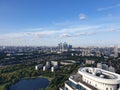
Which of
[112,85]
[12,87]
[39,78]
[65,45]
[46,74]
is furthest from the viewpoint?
[65,45]

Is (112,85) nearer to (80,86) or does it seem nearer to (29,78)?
(80,86)

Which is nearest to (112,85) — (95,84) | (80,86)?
(95,84)

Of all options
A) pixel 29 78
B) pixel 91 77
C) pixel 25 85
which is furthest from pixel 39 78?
pixel 91 77

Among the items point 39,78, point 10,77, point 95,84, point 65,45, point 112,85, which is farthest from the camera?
point 65,45

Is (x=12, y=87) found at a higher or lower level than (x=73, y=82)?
lower

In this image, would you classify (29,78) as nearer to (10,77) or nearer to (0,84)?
(10,77)

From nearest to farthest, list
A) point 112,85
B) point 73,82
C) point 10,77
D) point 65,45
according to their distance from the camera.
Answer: point 112,85 → point 73,82 → point 10,77 → point 65,45

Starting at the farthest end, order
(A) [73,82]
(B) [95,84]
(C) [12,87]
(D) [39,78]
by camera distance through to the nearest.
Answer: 1. (D) [39,78]
2. (C) [12,87]
3. (A) [73,82]
4. (B) [95,84]

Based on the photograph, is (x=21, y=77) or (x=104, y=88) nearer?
(x=104, y=88)

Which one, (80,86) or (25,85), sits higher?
(80,86)

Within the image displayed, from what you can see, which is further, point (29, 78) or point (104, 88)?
point (29, 78)
